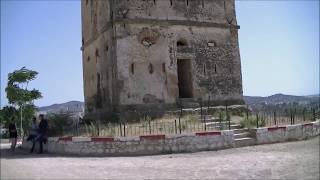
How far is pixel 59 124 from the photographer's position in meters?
18.8

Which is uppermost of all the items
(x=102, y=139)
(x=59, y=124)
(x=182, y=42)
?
(x=182, y=42)

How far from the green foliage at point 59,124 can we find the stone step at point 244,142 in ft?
23.9

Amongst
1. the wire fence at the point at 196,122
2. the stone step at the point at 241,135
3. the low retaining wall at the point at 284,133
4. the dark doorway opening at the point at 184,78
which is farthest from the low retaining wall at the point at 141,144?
the dark doorway opening at the point at 184,78

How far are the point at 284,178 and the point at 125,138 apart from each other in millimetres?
6264

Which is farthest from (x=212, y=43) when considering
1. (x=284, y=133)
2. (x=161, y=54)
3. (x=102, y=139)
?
(x=102, y=139)

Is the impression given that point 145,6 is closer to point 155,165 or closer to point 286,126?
point 286,126

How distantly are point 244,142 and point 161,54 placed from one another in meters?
6.77

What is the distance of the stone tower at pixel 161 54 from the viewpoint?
19.4 m

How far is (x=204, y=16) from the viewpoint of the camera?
2170 centimetres

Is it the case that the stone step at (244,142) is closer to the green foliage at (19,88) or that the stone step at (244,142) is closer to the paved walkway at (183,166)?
the paved walkway at (183,166)

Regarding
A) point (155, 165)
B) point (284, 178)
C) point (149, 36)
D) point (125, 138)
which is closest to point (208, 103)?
point (149, 36)

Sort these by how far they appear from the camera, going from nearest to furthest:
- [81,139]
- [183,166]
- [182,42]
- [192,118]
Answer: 1. [183,166]
2. [81,139]
3. [192,118]
4. [182,42]

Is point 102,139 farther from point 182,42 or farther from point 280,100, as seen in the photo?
point 280,100

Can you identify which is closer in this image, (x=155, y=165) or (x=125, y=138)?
(x=155, y=165)
